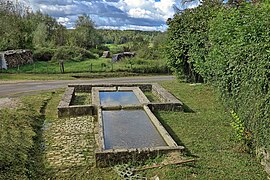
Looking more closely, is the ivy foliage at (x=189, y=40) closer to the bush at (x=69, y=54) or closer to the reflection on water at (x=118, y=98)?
the reflection on water at (x=118, y=98)

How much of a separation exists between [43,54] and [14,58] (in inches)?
271

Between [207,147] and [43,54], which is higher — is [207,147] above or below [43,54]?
below

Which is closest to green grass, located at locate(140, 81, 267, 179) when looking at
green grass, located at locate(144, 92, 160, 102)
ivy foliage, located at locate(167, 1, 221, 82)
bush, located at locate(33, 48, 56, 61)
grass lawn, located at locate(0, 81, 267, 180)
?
grass lawn, located at locate(0, 81, 267, 180)

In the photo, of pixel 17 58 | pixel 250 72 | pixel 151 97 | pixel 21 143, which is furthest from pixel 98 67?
pixel 250 72

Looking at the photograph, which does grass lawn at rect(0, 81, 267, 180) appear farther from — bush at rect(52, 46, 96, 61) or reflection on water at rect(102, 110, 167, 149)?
bush at rect(52, 46, 96, 61)

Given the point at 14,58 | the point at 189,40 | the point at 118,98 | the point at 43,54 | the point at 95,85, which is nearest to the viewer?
the point at 118,98

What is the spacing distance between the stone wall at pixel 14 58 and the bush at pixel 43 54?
1.53m

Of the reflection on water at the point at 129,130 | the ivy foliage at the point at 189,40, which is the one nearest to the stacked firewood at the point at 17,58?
the ivy foliage at the point at 189,40

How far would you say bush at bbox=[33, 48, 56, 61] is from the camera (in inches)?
1335

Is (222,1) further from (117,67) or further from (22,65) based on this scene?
(22,65)

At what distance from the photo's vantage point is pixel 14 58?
1090 inches

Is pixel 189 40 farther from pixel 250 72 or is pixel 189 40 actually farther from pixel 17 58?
pixel 17 58

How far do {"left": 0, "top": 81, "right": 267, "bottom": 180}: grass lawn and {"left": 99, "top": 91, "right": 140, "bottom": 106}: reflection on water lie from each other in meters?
2.52

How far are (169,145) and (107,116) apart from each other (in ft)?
13.3
